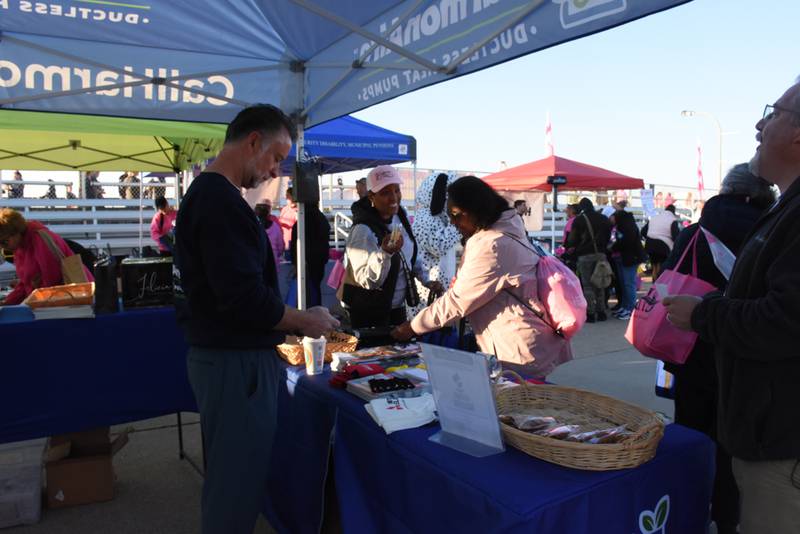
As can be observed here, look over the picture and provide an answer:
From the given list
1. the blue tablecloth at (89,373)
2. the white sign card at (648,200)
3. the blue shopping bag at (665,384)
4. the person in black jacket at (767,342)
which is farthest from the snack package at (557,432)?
the white sign card at (648,200)

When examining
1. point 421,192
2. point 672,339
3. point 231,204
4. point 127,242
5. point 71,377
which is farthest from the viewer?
point 127,242

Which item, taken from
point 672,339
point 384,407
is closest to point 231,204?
point 384,407

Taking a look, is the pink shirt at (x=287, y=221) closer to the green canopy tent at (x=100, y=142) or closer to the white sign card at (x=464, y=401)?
the green canopy tent at (x=100, y=142)

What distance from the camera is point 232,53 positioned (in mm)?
3543

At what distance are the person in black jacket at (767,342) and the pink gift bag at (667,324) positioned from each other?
0.77 meters

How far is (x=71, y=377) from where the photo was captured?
287cm

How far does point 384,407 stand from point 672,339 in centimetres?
118

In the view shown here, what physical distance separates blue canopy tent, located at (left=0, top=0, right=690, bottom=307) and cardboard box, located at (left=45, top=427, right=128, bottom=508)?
4.95 ft

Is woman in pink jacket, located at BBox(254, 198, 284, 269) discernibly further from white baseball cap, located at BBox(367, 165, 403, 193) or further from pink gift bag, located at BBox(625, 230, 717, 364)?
pink gift bag, located at BBox(625, 230, 717, 364)

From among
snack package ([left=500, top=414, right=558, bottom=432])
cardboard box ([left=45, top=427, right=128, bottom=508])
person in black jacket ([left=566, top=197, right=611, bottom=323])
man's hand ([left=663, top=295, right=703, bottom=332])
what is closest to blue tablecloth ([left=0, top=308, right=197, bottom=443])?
cardboard box ([left=45, top=427, right=128, bottom=508])

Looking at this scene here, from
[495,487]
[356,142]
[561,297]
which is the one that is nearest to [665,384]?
[561,297]

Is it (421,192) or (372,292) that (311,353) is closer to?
(372,292)

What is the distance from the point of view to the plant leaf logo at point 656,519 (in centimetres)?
139

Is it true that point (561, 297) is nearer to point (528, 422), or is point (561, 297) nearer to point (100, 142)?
point (528, 422)
